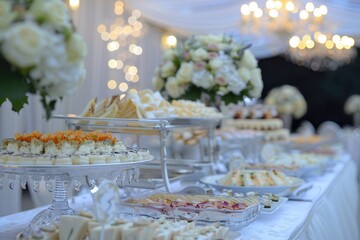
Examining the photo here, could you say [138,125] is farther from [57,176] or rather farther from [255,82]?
[255,82]

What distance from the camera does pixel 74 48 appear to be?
91 centimetres

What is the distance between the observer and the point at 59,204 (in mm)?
1360

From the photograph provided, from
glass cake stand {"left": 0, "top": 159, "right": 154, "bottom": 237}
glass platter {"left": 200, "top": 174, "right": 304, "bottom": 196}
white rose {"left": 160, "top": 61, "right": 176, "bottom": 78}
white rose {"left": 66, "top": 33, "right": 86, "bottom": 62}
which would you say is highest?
white rose {"left": 160, "top": 61, "right": 176, "bottom": 78}

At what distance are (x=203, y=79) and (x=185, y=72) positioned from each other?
0.31 ft

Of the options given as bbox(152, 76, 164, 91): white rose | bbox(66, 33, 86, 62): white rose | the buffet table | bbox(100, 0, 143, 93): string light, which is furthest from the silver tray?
bbox(100, 0, 143, 93): string light

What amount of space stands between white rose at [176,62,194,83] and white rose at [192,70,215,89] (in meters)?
0.03

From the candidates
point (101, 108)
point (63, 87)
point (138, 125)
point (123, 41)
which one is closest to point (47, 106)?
point (63, 87)

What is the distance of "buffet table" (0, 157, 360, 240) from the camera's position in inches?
55.5

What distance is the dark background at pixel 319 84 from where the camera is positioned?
29.9 feet

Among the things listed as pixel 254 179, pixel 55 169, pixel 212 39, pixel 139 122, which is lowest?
pixel 254 179

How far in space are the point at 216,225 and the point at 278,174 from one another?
2.96 feet

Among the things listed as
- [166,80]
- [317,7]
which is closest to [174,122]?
[166,80]

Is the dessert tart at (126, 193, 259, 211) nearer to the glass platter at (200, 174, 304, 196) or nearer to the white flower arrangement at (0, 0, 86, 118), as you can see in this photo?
the glass platter at (200, 174, 304, 196)

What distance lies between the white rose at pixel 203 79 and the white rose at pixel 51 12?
1549 millimetres
